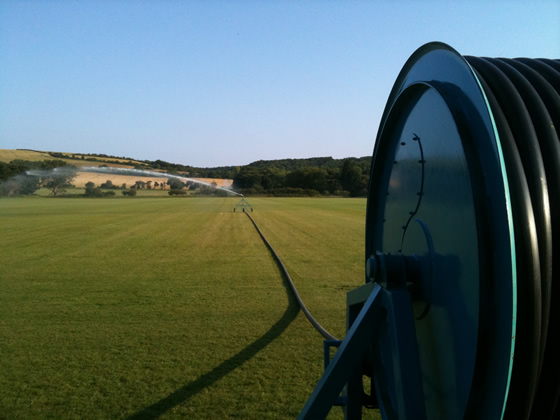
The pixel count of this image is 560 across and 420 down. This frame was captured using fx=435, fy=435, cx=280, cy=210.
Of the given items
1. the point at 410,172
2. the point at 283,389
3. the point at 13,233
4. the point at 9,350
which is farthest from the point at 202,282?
the point at 13,233

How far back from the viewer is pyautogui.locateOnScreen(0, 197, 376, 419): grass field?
4.37m

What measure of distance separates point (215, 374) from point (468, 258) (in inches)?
158

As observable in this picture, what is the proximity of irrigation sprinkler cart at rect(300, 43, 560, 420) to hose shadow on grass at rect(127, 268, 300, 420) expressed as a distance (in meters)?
2.52

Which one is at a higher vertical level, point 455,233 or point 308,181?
point 308,181

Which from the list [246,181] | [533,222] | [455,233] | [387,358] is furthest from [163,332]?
[246,181]

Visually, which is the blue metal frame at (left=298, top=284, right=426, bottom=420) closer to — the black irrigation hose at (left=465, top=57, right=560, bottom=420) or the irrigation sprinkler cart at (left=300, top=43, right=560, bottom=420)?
the irrigation sprinkler cart at (left=300, top=43, right=560, bottom=420)

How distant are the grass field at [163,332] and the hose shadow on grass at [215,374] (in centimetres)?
2

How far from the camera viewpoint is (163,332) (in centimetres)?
645

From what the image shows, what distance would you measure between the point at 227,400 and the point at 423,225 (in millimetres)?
3147

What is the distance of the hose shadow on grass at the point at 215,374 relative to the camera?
4.16 metres

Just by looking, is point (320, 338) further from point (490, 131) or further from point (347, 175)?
point (347, 175)

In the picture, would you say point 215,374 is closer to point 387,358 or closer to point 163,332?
A: point 163,332

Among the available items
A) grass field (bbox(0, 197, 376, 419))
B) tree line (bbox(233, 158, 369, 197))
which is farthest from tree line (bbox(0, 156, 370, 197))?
grass field (bbox(0, 197, 376, 419))

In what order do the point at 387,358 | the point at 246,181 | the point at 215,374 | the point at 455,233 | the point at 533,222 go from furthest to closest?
the point at 246,181
the point at 215,374
the point at 387,358
the point at 455,233
the point at 533,222
